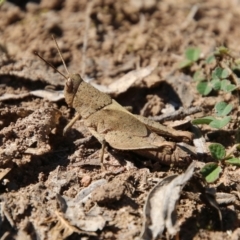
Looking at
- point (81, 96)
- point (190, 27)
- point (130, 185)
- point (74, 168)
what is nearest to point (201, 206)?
point (130, 185)

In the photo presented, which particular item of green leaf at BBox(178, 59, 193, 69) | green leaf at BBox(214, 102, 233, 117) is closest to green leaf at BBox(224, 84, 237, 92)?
green leaf at BBox(214, 102, 233, 117)

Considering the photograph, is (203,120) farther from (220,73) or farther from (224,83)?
(220,73)

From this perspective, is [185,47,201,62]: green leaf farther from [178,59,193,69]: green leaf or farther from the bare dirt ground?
the bare dirt ground

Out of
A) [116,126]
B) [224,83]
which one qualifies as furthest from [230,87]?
[116,126]

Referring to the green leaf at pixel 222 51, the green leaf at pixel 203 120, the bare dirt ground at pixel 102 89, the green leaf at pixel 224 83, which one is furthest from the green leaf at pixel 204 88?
the green leaf at pixel 203 120

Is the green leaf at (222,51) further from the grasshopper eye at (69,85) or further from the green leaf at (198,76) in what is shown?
the grasshopper eye at (69,85)
